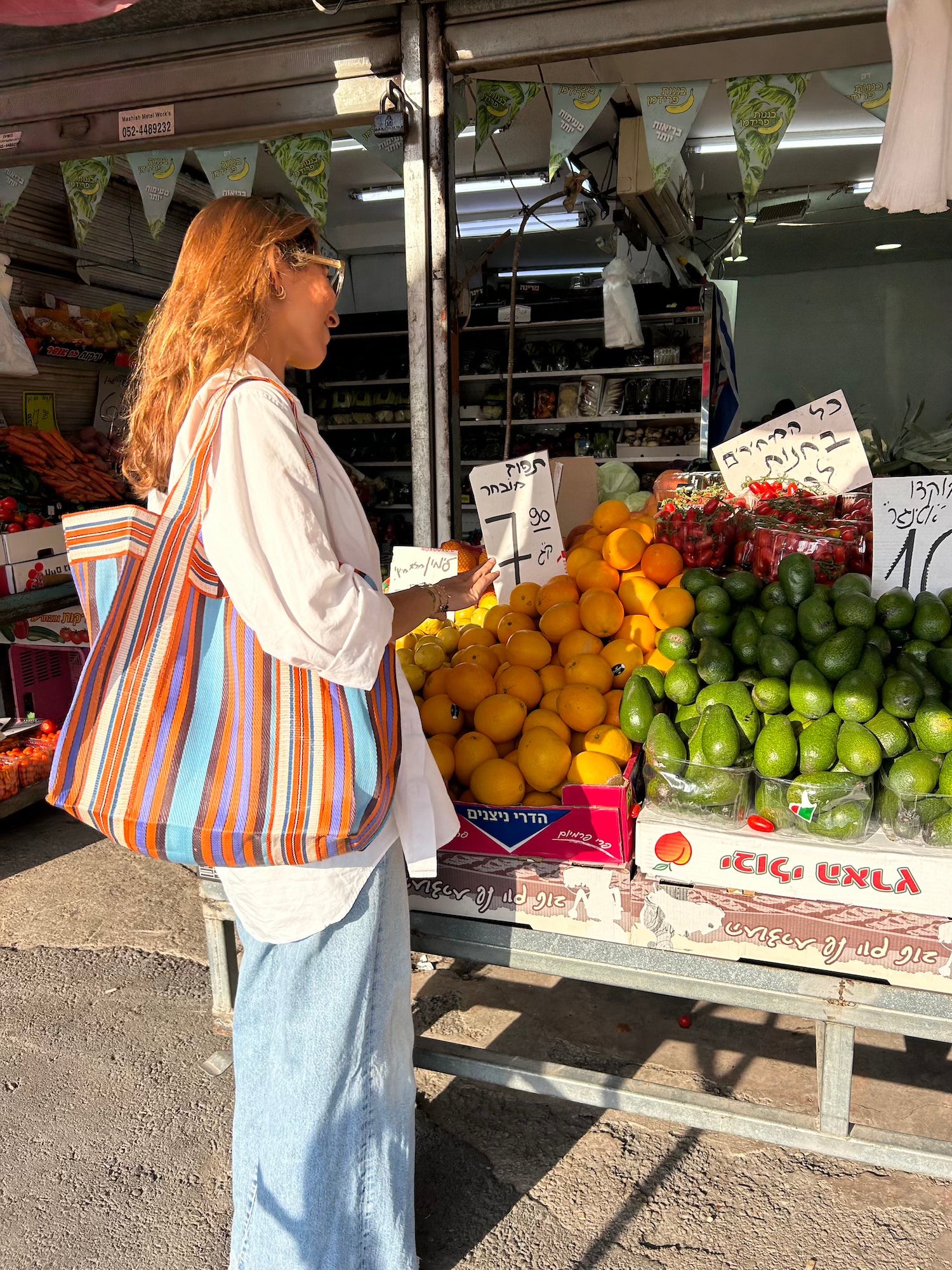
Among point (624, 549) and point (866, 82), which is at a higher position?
point (866, 82)

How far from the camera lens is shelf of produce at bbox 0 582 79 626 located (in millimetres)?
4539

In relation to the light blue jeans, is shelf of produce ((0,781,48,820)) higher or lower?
lower

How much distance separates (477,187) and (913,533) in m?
6.49

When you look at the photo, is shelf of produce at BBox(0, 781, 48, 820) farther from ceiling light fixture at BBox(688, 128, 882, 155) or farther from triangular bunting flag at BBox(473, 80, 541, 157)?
ceiling light fixture at BBox(688, 128, 882, 155)

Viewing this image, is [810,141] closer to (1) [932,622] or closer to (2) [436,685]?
(1) [932,622]

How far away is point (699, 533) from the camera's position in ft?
7.90

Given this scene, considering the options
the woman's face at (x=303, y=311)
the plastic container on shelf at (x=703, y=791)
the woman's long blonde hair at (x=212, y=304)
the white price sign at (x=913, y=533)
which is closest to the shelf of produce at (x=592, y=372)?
the white price sign at (x=913, y=533)

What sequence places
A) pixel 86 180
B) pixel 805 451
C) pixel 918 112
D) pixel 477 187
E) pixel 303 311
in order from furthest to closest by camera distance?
1. pixel 477 187
2. pixel 86 180
3. pixel 805 451
4. pixel 918 112
5. pixel 303 311

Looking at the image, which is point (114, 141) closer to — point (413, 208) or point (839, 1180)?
point (413, 208)

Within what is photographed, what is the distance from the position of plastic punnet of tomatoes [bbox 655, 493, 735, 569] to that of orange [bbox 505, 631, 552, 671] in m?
0.50

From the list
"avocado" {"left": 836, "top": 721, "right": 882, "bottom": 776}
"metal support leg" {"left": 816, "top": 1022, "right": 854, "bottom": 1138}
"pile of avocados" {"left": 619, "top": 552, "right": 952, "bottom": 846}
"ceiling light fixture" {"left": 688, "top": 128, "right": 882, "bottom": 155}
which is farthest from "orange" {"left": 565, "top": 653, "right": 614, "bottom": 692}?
"ceiling light fixture" {"left": 688, "top": 128, "right": 882, "bottom": 155}

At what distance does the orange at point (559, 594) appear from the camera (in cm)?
230

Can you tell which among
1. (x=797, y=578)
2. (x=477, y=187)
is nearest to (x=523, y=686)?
(x=797, y=578)

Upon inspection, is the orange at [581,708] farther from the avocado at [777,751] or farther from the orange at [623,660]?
the avocado at [777,751]
